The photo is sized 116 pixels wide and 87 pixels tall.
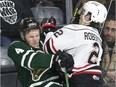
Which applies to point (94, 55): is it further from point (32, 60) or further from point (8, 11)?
point (8, 11)

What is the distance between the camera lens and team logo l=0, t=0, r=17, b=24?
491 cm

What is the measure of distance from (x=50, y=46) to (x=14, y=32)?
4.61ft

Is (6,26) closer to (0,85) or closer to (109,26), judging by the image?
(0,85)

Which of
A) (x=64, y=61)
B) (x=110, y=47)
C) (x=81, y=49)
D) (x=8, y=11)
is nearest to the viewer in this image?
(x=64, y=61)

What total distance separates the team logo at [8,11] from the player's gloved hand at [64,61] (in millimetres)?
1704

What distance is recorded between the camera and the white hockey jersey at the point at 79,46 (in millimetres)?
3533

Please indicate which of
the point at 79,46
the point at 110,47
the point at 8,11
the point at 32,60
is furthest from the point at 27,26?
the point at 110,47

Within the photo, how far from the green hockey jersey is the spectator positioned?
1.92 meters

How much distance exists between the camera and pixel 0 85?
4.72m

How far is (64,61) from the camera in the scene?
3266 mm

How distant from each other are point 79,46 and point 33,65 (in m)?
0.41

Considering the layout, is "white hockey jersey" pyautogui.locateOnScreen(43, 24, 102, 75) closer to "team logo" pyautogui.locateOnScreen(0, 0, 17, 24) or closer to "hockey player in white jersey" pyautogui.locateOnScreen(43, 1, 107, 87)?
"hockey player in white jersey" pyautogui.locateOnScreen(43, 1, 107, 87)

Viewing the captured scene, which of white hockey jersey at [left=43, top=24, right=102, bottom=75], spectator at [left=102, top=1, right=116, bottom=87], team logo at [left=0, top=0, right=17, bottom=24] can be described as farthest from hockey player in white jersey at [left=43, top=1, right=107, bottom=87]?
spectator at [left=102, top=1, right=116, bottom=87]

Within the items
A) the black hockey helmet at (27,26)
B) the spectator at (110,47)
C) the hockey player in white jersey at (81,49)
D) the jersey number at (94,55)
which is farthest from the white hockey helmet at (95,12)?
the spectator at (110,47)
